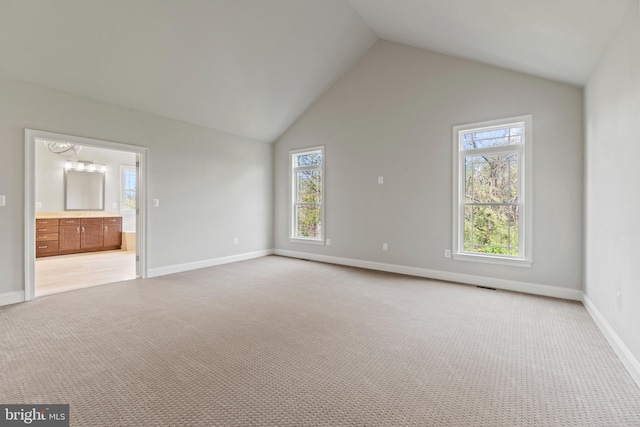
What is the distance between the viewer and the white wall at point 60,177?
6.82 metres

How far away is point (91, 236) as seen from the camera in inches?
286

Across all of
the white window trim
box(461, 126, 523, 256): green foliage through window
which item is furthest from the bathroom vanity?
box(461, 126, 523, 256): green foliage through window

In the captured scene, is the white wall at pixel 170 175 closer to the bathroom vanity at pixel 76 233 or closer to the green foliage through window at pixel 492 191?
the bathroom vanity at pixel 76 233

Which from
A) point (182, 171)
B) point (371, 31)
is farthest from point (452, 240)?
point (182, 171)

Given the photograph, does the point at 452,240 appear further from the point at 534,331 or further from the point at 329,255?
the point at 329,255

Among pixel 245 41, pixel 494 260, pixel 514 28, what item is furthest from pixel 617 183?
pixel 245 41

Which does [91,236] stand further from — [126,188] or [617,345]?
[617,345]

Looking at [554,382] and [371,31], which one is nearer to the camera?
[554,382]

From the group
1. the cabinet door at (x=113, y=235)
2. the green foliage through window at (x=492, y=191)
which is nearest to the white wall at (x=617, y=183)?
the green foliage through window at (x=492, y=191)

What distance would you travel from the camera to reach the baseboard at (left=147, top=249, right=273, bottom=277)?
4.77 m

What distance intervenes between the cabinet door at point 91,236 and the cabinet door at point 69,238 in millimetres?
101

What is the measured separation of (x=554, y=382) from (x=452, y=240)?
8.73ft

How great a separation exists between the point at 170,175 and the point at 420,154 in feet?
13.3

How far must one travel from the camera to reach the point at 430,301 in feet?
11.7
